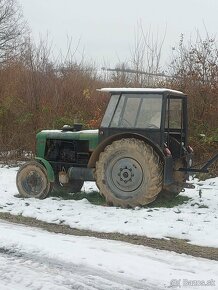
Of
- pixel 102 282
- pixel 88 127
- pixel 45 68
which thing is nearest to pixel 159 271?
pixel 102 282

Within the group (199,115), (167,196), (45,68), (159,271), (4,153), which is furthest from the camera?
(45,68)

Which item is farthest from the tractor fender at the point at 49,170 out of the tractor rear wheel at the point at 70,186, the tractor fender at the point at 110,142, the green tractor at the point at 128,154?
the tractor fender at the point at 110,142

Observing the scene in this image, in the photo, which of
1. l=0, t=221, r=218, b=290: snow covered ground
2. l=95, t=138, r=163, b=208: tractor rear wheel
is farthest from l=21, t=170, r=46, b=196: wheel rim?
l=0, t=221, r=218, b=290: snow covered ground

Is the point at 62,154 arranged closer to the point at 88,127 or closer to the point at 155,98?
the point at 155,98

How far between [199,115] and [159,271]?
832 cm

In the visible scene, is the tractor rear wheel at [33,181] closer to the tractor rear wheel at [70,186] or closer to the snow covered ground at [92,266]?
the tractor rear wheel at [70,186]

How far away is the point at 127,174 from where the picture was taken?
8328mm

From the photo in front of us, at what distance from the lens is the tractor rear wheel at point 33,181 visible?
358 inches

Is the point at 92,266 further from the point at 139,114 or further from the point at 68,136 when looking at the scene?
the point at 68,136

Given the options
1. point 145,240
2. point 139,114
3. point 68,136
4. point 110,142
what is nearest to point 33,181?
point 68,136

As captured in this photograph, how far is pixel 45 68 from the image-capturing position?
16.5 metres

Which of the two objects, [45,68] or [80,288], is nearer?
[80,288]

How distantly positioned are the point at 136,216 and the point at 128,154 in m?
1.23

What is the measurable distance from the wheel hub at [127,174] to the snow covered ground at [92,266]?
6.67 ft
